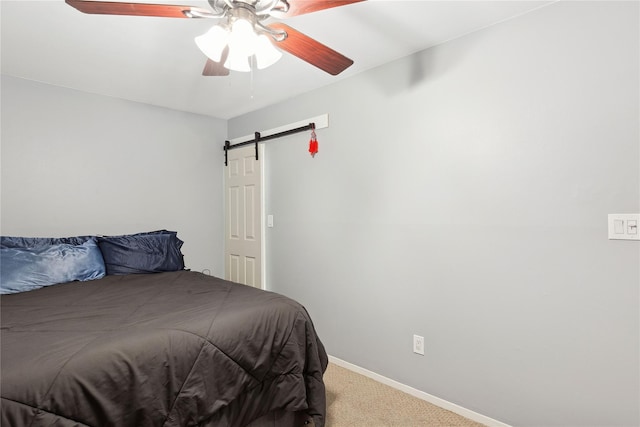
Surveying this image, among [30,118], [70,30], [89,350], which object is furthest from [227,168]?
[89,350]

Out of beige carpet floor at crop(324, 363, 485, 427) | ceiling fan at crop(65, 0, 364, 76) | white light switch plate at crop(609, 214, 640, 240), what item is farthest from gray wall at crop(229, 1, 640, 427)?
ceiling fan at crop(65, 0, 364, 76)

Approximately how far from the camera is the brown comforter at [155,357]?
3.77 ft

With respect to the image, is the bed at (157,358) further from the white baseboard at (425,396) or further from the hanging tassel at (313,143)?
the hanging tassel at (313,143)

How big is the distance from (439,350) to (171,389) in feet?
5.27

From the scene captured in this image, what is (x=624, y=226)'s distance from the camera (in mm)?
1567

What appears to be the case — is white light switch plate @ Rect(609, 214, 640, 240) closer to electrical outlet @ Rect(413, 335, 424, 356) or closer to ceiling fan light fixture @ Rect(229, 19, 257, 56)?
electrical outlet @ Rect(413, 335, 424, 356)

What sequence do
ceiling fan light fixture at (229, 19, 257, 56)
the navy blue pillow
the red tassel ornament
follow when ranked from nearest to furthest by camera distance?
ceiling fan light fixture at (229, 19, 257, 56) → the navy blue pillow → the red tassel ornament

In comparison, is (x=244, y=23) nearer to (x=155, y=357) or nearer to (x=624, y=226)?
Result: (x=155, y=357)

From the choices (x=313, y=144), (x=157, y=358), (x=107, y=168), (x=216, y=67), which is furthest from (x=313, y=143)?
(x=157, y=358)

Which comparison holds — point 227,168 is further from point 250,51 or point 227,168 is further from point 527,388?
point 527,388

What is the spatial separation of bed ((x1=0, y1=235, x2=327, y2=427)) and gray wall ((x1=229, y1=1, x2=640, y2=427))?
847 millimetres

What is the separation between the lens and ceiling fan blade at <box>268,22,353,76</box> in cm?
151


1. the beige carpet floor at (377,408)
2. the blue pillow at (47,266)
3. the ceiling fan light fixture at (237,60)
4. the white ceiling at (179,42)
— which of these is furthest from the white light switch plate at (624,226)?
the blue pillow at (47,266)

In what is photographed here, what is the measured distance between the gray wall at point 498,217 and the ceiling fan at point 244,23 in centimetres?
94
